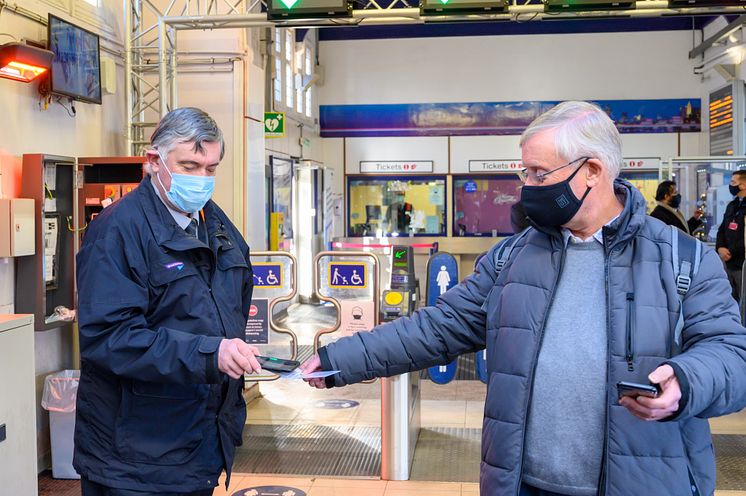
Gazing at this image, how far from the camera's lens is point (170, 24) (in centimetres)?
775

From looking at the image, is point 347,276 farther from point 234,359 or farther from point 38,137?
point 234,359

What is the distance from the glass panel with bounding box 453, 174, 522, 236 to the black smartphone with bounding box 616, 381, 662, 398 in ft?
50.3

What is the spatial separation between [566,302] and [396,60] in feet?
50.5

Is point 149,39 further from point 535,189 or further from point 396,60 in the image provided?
point 396,60

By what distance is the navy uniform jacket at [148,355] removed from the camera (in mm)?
2285

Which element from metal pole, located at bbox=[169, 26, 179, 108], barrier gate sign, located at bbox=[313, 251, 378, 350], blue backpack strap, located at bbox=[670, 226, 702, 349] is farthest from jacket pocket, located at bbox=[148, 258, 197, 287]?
metal pole, located at bbox=[169, 26, 179, 108]

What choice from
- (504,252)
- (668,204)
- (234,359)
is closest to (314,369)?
(234,359)

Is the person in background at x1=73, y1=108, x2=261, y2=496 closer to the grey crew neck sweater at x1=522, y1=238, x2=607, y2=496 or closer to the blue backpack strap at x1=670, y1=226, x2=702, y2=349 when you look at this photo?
the grey crew neck sweater at x1=522, y1=238, x2=607, y2=496

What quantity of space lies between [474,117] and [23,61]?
1244cm

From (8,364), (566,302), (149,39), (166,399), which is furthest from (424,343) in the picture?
(149,39)

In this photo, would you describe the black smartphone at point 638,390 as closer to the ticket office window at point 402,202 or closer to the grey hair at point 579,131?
the grey hair at point 579,131

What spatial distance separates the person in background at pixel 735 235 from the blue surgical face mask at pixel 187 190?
7.98 m

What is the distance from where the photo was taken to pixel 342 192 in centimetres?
1727

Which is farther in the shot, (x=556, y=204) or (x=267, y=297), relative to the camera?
(x=267, y=297)
